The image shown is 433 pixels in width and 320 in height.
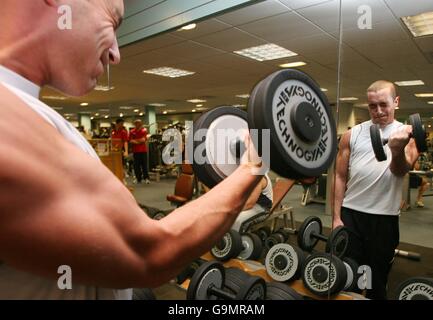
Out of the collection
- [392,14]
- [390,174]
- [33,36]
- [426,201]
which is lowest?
[426,201]

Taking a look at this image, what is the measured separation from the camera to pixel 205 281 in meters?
1.52

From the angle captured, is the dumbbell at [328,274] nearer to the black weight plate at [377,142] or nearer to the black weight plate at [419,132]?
the black weight plate at [377,142]

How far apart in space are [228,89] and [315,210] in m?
3.03

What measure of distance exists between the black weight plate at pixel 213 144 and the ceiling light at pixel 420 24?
2.50 metres

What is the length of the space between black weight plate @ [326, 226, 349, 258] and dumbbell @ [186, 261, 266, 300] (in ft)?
1.35

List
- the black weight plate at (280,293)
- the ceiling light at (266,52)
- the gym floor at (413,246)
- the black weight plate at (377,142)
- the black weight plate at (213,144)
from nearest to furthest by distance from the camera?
the black weight plate at (213,144), the black weight plate at (377,142), the black weight plate at (280,293), the gym floor at (413,246), the ceiling light at (266,52)

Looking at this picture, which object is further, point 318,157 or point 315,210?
point 315,210

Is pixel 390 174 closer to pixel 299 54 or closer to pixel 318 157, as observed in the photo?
pixel 318 157

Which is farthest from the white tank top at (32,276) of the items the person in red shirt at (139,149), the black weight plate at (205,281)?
the person in red shirt at (139,149)

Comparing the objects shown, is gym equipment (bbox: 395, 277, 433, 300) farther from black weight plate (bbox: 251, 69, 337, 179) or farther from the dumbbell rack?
black weight plate (bbox: 251, 69, 337, 179)

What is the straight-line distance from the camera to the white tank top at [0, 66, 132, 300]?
393mm

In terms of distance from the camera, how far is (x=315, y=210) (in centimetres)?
391

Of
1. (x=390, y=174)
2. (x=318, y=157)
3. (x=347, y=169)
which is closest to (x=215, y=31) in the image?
(x=347, y=169)

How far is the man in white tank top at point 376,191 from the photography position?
148 centimetres
